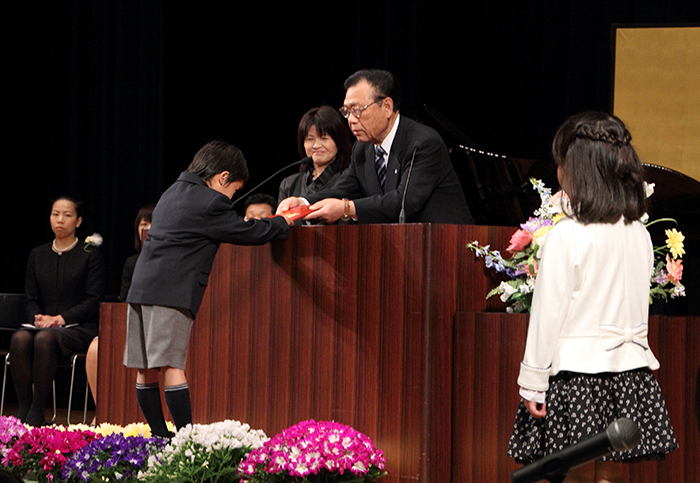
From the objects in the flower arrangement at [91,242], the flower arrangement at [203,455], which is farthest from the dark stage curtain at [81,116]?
the flower arrangement at [203,455]

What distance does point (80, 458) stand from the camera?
2.75m

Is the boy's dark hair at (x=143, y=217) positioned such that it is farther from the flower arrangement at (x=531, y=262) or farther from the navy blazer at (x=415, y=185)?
the flower arrangement at (x=531, y=262)

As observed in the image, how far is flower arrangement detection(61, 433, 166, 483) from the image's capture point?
2682 millimetres

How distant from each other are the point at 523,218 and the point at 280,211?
64.1 inches

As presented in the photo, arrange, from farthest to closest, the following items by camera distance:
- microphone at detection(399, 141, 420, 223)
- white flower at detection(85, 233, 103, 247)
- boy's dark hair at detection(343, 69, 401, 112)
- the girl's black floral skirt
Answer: white flower at detection(85, 233, 103, 247) → boy's dark hair at detection(343, 69, 401, 112) → microphone at detection(399, 141, 420, 223) → the girl's black floral skirt

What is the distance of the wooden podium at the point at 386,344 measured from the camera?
2.74m

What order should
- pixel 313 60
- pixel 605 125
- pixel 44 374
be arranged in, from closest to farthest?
pixel 605 125 < pixel 44 374 < pixel 313 60

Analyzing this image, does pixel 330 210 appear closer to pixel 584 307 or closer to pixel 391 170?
pixel 391 170

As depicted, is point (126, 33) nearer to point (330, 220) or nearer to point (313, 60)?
point (313, 60)

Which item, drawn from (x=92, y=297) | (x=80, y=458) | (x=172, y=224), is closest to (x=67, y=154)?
(x=92, y=297)

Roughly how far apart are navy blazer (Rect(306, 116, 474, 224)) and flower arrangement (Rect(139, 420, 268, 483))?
0.91m

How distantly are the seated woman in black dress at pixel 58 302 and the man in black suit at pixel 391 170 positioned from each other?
239 centimetres

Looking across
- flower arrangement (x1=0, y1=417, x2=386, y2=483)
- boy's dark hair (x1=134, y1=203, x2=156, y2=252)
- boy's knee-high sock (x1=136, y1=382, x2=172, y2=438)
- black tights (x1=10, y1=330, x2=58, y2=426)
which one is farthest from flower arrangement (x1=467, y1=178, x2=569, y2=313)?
black tights (x1=10, y1=330, x2=58, y2=426)

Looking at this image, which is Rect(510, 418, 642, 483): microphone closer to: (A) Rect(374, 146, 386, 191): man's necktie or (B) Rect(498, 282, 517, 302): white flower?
(B) Rect(498, 282, 517, 302): white flower
